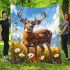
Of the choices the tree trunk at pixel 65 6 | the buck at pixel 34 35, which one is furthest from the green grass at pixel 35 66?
the tree trunk at pixel 65 6

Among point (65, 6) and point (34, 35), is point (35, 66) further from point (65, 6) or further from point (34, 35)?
point (65, 6)

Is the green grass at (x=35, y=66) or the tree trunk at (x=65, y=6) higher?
the tree trunk at (x=65, y=6)

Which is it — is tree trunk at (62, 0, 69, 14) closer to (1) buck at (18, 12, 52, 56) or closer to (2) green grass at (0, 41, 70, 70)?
(1) buck at (18, 12, 52, 56)

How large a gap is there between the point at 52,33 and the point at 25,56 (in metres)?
1.24

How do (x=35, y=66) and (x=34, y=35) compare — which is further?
(x=34, y=35)

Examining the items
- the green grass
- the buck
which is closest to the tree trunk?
the buck

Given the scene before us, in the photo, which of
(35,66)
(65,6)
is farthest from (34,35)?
(65,6)

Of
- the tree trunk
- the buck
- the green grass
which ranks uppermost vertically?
the tree trunk

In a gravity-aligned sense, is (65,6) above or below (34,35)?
above

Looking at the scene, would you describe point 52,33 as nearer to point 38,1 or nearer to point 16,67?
point 16,67

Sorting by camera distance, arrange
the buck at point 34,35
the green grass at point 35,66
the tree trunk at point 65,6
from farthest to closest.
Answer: the tree trunk at point 65,6 → the buck at point 34,35 → the green grass at point 35,66

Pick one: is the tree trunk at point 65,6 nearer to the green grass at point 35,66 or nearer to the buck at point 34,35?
the buck at point 34,35

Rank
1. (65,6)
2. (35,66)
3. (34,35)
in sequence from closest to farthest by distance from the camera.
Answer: (35,66), (34,35), (65,6)

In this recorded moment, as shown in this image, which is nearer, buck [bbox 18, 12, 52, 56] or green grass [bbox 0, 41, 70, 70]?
green grass [bbox 0, 41, 70, 70]
